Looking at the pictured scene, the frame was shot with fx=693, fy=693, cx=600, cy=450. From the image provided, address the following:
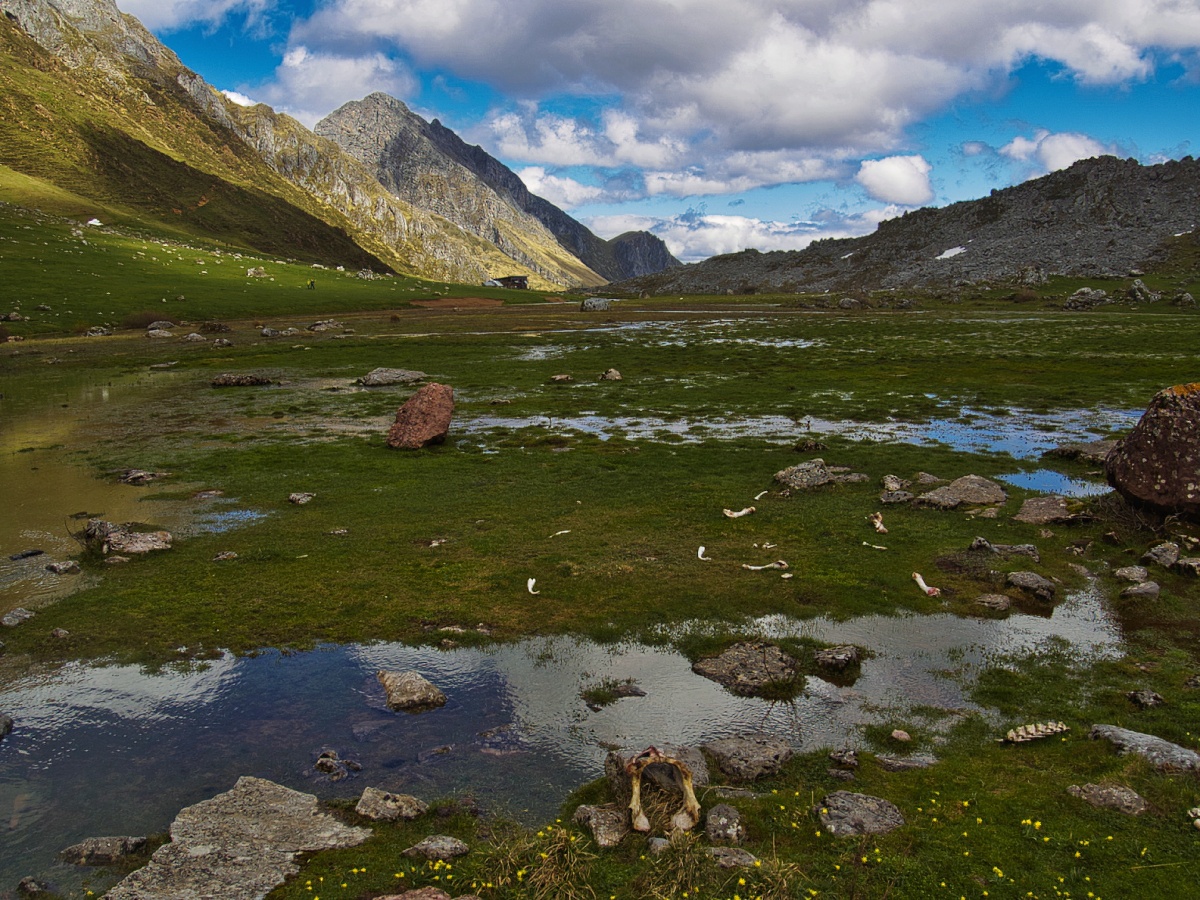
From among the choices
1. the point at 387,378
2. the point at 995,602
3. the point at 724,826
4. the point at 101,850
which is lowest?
the point at 101,850

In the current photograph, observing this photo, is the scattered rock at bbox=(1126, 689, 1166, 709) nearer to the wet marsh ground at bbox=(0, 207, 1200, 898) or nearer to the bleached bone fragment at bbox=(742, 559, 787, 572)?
the wet marsh ground at bbox=(0, 207, 1200, 898)

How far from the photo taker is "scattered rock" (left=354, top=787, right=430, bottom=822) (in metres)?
10.7

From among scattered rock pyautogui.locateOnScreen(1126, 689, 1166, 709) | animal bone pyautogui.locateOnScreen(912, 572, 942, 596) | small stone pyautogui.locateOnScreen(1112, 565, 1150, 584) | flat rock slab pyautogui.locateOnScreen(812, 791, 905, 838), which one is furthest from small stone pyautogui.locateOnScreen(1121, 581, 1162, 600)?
flat rock slab pyautogui.locateOnScreen(812, 791, 905, 838)

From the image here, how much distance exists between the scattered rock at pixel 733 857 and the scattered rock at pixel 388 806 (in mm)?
4568

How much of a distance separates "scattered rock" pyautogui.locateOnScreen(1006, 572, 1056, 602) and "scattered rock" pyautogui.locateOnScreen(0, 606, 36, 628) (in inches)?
1002

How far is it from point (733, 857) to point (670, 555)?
39.9ft

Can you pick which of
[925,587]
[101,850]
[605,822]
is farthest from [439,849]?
[925,587]

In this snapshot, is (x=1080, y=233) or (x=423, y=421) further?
(x=1080, y=233)

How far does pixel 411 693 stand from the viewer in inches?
555

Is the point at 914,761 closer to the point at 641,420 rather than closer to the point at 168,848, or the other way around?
the point at 168,848

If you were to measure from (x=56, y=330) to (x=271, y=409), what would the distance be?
60324 mm

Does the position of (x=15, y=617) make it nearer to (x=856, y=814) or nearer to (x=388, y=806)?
(x=388, y=806)

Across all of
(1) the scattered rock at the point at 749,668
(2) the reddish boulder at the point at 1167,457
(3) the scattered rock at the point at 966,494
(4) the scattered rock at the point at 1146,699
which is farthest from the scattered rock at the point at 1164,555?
(1) the scattered rock at the point at 749,668

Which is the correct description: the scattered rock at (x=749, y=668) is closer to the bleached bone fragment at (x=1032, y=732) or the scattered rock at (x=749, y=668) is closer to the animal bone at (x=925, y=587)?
the bleached bone fragment at (x=1032, y=732)
